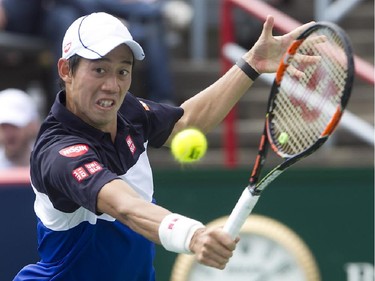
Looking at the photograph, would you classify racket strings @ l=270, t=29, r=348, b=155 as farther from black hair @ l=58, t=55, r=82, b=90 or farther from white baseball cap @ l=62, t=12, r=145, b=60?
black hair @ l=58, t=55, r=82, b=90

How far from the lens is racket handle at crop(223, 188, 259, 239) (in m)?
3.86

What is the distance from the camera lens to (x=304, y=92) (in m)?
4.92

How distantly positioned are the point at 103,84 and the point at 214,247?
2.80 ft

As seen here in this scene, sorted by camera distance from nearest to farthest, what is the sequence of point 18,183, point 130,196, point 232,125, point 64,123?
point 130,196 < point 64,123 < point 18,183 < point 232,125

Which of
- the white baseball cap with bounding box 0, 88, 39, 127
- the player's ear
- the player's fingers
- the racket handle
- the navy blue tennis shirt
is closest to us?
the racket handle

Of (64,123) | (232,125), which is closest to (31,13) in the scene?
(232,125)

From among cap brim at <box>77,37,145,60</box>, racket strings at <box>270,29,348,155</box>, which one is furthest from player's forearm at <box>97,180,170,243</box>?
racket strings at <box>270,29,348,155</box>

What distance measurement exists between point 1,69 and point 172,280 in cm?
284

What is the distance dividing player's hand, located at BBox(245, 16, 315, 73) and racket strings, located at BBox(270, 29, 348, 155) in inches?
2.9

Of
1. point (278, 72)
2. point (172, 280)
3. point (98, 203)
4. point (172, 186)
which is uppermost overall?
point (278, 72)

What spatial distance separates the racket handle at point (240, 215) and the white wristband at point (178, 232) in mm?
125

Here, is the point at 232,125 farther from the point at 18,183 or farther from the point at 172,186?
the point at 18,183

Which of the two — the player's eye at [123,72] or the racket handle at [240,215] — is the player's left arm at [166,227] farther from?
the player's eye at [123,72]

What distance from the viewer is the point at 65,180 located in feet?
13.2
